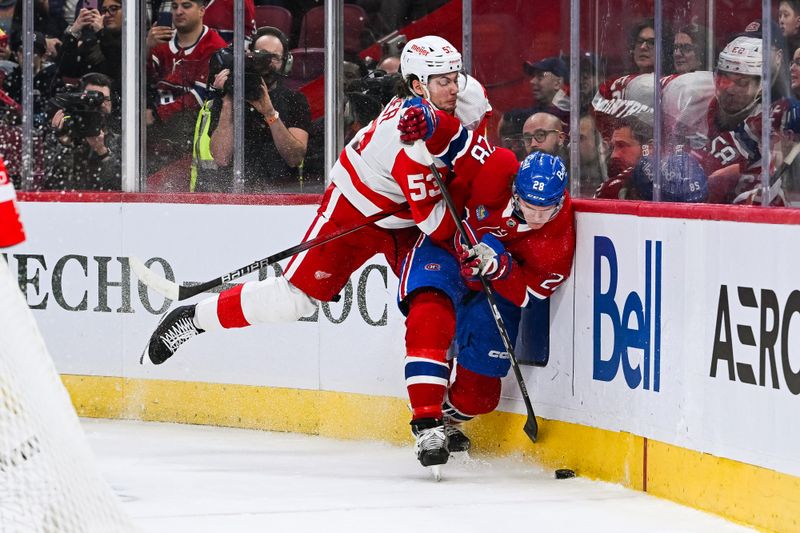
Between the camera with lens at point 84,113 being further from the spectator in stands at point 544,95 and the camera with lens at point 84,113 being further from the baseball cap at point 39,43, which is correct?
the spectator in stands at point 544,95

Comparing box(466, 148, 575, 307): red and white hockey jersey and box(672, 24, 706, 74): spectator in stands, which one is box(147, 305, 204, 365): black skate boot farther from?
box(672, 24, 706, 74): spectator in stands

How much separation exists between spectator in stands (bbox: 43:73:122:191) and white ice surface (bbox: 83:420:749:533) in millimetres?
1099

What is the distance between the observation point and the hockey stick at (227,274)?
14.3 ft

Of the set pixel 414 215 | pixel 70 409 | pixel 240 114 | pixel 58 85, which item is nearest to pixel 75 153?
pixel 58 85

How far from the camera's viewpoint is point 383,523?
348 centimetres

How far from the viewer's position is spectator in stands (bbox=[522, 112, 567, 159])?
4586 mm

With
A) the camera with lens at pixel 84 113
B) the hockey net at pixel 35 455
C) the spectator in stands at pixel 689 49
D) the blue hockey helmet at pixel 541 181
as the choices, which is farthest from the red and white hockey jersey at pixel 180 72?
the hockey net at pixel 35 455

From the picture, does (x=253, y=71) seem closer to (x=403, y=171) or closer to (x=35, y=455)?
(x=403, y=171)

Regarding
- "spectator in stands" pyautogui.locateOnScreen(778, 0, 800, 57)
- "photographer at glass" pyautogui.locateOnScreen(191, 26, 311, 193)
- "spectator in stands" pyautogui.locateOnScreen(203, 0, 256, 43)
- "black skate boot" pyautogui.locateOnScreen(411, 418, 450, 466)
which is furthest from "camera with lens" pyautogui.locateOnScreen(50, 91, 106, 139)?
"spectator in stands" pyautogui.locateOnScreen(778, 0, 800, 57)

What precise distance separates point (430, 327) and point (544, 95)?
99 cm

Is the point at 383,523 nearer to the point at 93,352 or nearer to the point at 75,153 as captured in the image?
the point at 93,352

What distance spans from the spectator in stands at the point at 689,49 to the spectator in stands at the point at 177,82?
1.96m

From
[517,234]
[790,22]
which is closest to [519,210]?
[517,234]

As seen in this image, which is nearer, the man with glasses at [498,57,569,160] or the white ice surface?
the white ice surface
